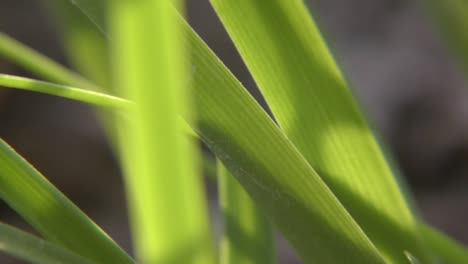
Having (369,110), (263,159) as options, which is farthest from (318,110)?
(369,110)

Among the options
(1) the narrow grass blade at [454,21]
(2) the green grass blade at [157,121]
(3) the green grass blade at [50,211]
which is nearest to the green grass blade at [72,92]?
(3) the green grass blade at [50,211]

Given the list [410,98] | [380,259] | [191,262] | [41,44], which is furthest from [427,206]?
[191,262]

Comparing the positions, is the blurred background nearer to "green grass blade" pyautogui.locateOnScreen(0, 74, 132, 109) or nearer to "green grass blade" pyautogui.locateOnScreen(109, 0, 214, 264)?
"green grass blade" pyautogui.locateOnScreen(0, 74, 132, 109)

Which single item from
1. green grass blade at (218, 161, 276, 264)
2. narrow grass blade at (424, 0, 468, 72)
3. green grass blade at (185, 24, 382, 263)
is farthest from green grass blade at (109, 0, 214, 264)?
narrow grass blade at (424, 0, 468, 72)

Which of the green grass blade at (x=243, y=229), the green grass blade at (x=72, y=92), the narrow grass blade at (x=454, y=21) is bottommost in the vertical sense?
the green grass blade at (x=243, y=229)

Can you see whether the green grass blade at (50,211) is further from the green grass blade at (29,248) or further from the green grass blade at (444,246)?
the green grass blade at (444,246)

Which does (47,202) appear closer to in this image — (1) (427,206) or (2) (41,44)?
(1) (427,206)

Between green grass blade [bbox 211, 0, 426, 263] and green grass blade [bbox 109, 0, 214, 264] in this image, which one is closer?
green grass blade [bbox 109, 0, 214, 264]
